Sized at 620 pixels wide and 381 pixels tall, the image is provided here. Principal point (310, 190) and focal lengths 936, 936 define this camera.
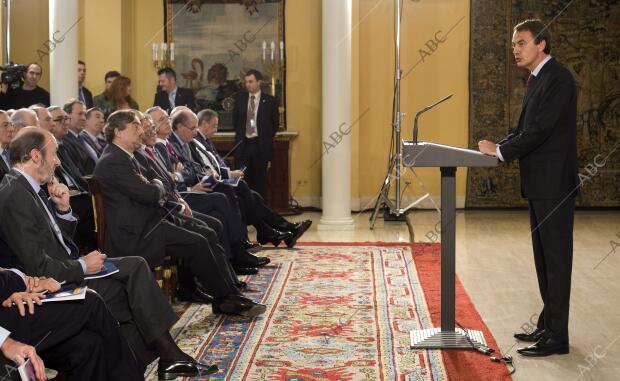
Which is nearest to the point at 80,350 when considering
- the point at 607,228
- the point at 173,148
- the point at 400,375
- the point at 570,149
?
the point at 400,375

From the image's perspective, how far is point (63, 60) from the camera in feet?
31.0

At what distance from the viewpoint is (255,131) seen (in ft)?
35.9

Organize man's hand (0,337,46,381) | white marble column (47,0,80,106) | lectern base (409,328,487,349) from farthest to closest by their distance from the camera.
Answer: white marble column (47,0,80,106) < lectern base (409,328,487,349) < man's hand (0,337,46,381)

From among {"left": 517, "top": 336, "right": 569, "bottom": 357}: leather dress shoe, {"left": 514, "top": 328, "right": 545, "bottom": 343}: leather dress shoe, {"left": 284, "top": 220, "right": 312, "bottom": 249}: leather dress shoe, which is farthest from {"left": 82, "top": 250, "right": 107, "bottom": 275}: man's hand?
{"left": 284, "top": 220, "right": 312, "bottom": 249}: leather dress shoe

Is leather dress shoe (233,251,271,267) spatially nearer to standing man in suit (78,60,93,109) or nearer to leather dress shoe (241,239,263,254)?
leather dress shoe (241,239,263,254)

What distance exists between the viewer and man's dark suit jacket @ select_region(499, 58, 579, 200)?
16.2 feet

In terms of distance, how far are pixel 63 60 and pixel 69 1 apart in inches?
24.5

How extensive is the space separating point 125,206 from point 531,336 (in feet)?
8.32

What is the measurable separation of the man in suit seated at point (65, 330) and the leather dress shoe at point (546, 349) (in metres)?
2.20

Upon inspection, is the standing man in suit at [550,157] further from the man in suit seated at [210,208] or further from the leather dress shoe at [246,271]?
the leather dress shoe at [246,271]

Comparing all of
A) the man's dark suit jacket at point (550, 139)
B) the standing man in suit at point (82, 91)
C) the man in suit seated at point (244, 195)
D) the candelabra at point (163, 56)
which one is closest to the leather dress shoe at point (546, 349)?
the man's dark suit jacket at point (550, 139)

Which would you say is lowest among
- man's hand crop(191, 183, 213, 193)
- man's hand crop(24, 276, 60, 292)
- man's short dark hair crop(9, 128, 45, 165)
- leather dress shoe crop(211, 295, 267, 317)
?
leather dress shoe crop(211, 295, 267, 317)

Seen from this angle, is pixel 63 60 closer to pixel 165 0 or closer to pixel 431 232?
pixel 165 0

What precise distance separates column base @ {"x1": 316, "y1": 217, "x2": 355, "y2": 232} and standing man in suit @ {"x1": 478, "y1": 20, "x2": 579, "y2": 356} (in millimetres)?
5275
